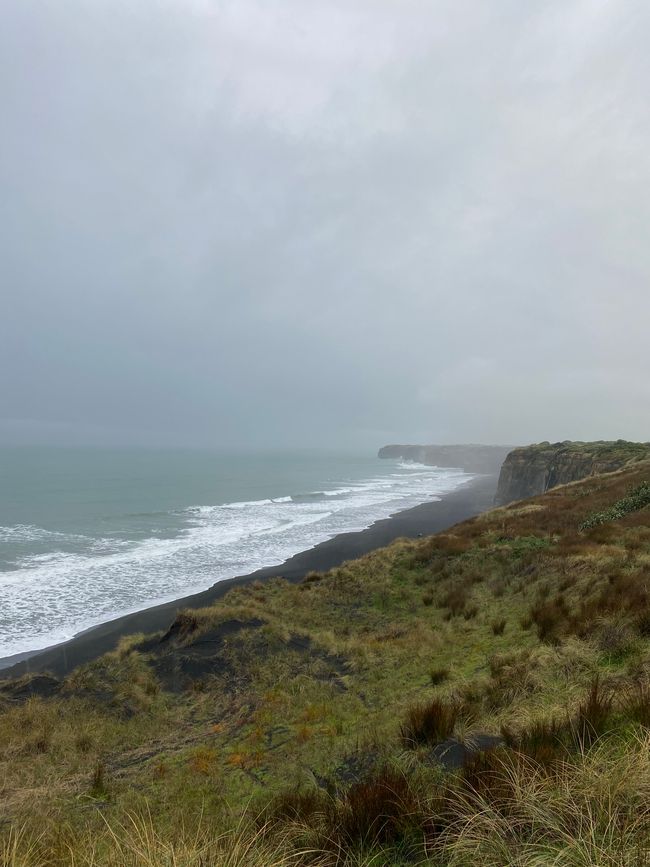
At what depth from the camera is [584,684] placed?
546cm

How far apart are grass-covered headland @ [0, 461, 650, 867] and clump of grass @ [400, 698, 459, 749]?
2 cm

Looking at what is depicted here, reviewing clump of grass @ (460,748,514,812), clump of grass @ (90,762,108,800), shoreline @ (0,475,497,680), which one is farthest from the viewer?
shoreline @ (0,475,497,680)

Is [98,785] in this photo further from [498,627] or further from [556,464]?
[556,464]

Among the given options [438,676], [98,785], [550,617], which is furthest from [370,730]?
[550,617]

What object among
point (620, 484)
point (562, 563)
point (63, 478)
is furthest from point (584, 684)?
point (63, 478)

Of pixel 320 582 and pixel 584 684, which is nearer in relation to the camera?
pixel 584 684

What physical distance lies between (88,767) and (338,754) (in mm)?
4146

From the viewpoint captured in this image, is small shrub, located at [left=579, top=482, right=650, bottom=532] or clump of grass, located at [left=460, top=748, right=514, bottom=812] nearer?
clump of grass, located at [left=460, top=748, right=514, bottom=812]

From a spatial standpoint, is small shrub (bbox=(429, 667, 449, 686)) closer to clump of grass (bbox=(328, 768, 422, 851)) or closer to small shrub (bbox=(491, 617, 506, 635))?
small shrub (bbox=(491, 617, 506, 635))

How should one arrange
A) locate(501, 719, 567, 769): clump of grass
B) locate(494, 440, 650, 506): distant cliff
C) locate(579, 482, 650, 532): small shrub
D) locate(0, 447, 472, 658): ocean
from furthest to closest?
locate(494, 440, 650, 506): distant cliff < locate(0, 447, 472, 658): ocean < locate(579, 482, 650, 532): small shrub < locate(501, 719, 567, 769): clump of grass

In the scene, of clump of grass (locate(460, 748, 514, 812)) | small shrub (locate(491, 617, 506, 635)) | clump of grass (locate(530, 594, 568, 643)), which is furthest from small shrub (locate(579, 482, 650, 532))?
clump of grass (locate(460, 748, 514, 812))

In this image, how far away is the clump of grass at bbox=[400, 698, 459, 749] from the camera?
5.00 metres

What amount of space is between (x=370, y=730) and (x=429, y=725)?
52.1 inches

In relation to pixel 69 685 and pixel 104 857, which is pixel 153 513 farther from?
pixel 104 857
